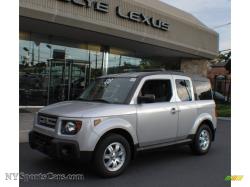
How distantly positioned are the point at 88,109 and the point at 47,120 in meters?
0.85

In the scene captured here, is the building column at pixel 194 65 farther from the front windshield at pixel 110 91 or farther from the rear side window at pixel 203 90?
the front windshield at pixel 110 91

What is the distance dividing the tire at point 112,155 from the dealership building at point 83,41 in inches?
314

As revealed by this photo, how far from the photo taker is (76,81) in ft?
56.9

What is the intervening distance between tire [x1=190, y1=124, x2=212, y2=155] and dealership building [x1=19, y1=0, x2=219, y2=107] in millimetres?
7752

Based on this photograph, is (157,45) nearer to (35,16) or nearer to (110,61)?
(110,61)

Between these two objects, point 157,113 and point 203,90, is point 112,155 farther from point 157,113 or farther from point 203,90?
point 203,90

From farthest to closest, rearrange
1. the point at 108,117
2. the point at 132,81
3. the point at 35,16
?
the point at 35,16 → the point at 132,81 → the point at 108,117

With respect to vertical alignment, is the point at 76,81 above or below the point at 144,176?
above

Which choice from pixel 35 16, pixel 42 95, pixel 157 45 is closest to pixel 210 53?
pixel 157 45

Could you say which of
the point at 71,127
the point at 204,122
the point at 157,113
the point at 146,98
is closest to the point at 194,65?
the point at 204,122

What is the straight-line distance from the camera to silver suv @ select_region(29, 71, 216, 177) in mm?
5273

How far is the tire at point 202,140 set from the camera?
287 inches

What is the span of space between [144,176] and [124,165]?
1.34ft

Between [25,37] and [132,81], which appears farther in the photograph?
[25,37]
